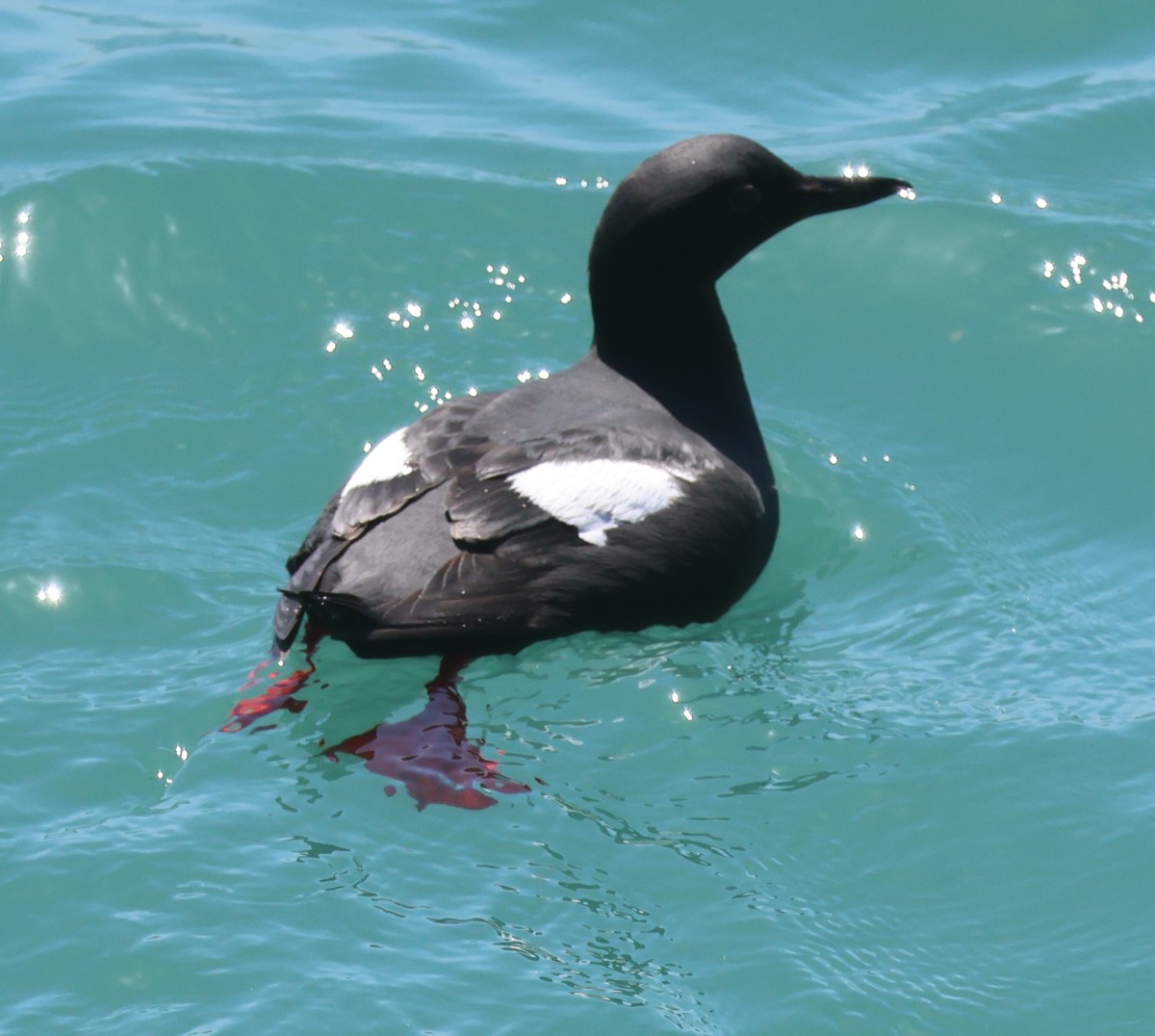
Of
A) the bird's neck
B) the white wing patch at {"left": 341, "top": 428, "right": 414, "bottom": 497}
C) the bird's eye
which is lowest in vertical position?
the white wing patch at {"left": 341, "top": 428, "right": 414, "bottom": 497}

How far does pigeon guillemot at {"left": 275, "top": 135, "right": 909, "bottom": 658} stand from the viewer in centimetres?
484

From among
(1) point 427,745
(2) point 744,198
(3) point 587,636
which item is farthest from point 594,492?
(2) point 744,198

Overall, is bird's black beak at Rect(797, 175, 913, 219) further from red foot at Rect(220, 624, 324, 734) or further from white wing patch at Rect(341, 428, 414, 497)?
red foot at Rect(220, 624, 324, 734)

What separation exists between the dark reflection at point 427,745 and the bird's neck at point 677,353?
4.09 ft

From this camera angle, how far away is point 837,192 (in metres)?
5.82

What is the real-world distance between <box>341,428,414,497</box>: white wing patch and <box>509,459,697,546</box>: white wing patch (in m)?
0.38

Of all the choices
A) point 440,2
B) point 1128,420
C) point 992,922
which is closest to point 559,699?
point 992,922

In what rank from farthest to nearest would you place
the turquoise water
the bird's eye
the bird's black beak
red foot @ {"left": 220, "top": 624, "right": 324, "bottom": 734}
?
the bird's black beak, the bird's eye, red foot @ {"left": 220, "top": 624, "right": 324, "bottom": 734}, the turquoise water

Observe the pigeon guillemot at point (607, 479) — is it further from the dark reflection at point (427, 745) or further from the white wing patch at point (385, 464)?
the dark reflection at point (427, 745)

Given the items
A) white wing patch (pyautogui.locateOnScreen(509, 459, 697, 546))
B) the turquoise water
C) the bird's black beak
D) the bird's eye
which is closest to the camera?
the turquoise water

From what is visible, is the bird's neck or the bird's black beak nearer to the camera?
the bird's neck

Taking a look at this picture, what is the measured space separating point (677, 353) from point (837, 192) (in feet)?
2.58

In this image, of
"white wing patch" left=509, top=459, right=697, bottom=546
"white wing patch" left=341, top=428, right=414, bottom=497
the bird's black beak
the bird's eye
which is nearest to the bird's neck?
the bird's eye

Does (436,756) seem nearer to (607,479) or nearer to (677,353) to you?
(607,479)
